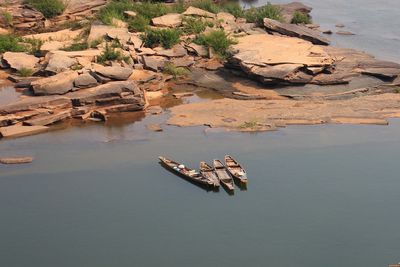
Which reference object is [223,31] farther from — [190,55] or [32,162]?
[32,162]

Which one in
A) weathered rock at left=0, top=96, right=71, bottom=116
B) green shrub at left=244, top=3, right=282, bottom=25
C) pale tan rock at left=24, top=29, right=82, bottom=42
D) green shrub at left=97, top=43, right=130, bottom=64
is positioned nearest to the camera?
weathered rock at left=0, top=96, right=71, bottom=116

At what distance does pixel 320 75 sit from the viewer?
26578 millimetres

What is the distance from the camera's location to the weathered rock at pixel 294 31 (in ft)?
105

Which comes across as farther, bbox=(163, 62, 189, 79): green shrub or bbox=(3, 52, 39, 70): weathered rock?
bbox=(163, 62, 189, 79): green shrub

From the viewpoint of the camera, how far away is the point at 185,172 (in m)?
19.3

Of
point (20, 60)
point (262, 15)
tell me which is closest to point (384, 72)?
point (262, 15)

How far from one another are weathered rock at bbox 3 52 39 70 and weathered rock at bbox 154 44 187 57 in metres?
5.53

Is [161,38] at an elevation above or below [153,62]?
above

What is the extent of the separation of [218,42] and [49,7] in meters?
11.0

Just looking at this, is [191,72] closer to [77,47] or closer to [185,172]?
[77,47]

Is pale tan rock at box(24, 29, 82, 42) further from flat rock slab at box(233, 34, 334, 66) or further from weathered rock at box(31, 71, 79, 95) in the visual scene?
flat rock slab at box(233, 34, 334, 66)

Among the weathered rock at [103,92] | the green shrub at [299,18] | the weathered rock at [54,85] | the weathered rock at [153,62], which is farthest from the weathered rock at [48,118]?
the green shrub at [299,18]

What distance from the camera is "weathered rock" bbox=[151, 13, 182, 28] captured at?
32656mm

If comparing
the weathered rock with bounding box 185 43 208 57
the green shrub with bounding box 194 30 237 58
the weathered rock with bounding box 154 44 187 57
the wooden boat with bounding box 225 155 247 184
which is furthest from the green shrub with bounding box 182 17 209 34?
the wooden boat with bounding box 225 155 247 184
